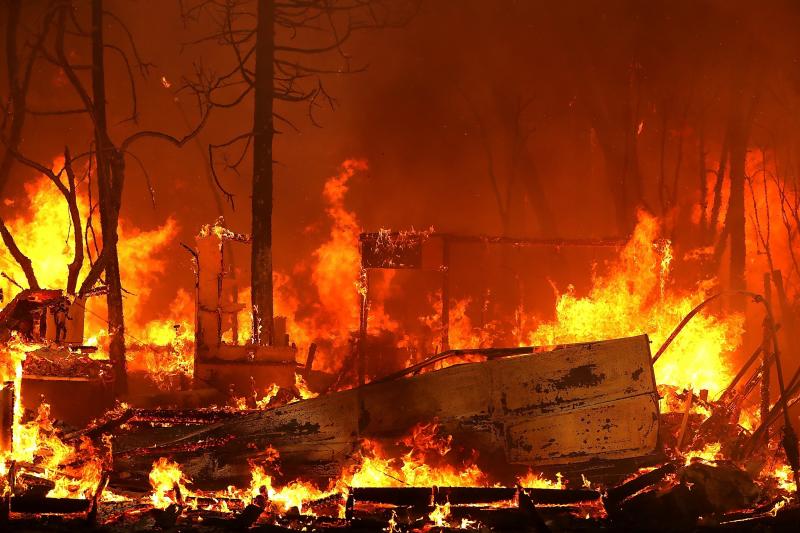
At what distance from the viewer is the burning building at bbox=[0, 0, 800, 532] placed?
877 cm

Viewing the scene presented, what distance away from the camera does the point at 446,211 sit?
26969 millimetres

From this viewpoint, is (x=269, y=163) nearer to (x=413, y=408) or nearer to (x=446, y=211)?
(x=413, y=408)

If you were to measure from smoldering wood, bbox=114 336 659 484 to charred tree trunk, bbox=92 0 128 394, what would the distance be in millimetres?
5640

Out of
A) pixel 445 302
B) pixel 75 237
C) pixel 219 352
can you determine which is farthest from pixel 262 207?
pixel 445 302

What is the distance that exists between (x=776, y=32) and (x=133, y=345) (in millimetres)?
20925

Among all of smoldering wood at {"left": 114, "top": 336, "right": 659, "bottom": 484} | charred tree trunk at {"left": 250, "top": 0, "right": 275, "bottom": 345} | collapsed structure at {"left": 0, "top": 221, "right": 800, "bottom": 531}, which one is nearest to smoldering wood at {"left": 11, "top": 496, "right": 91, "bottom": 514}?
collapsed structure at {"left": 0, "top": 221, "right": 800, "bottom": 531}

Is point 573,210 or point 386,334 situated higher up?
point 573,210

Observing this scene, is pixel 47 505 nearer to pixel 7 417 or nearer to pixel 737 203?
pixel 7 417

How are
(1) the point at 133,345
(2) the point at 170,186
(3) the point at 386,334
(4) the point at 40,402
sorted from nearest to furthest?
(4) the point at 40,402 → (1) the point at 133,345 → (3) the point at 386,334 → (2) the point at 170,186

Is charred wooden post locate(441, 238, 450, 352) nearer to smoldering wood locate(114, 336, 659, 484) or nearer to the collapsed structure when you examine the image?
the collapsed structure

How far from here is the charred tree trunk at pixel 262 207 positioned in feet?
49.2

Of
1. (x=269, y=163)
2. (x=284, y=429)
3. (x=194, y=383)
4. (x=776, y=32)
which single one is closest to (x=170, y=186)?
(x=269, y=163)

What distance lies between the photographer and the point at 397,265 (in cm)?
1493

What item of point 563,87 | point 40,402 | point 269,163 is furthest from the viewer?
point 563,87
